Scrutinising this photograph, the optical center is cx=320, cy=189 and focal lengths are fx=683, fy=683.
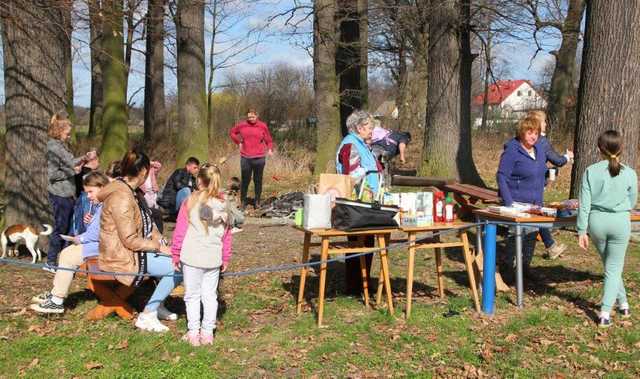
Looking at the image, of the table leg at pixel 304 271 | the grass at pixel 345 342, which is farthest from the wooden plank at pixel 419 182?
the table leg at pixel 304 271

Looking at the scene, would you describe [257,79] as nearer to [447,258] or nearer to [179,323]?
[447,258]

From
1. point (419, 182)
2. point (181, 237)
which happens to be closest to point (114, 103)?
point (419, 182)

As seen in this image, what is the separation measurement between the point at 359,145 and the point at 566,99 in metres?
18.0

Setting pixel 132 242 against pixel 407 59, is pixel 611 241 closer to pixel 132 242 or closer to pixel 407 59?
pixel 132 242

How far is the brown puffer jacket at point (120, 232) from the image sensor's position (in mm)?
5555

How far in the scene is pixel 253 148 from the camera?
40.8 feet

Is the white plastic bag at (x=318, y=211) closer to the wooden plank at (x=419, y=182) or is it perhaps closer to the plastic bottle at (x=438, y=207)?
the plastic bottle at (x=438, y=207)

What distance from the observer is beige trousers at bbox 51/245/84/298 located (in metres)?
6.10

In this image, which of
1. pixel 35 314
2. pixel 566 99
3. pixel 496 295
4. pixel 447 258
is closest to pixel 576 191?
pixel 447 258

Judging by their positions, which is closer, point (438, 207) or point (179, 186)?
point (438, 207)

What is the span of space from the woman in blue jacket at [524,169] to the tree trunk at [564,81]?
13.7 metres

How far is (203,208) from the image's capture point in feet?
17.1

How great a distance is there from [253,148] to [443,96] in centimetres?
371

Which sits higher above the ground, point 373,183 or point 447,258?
point 373,183
